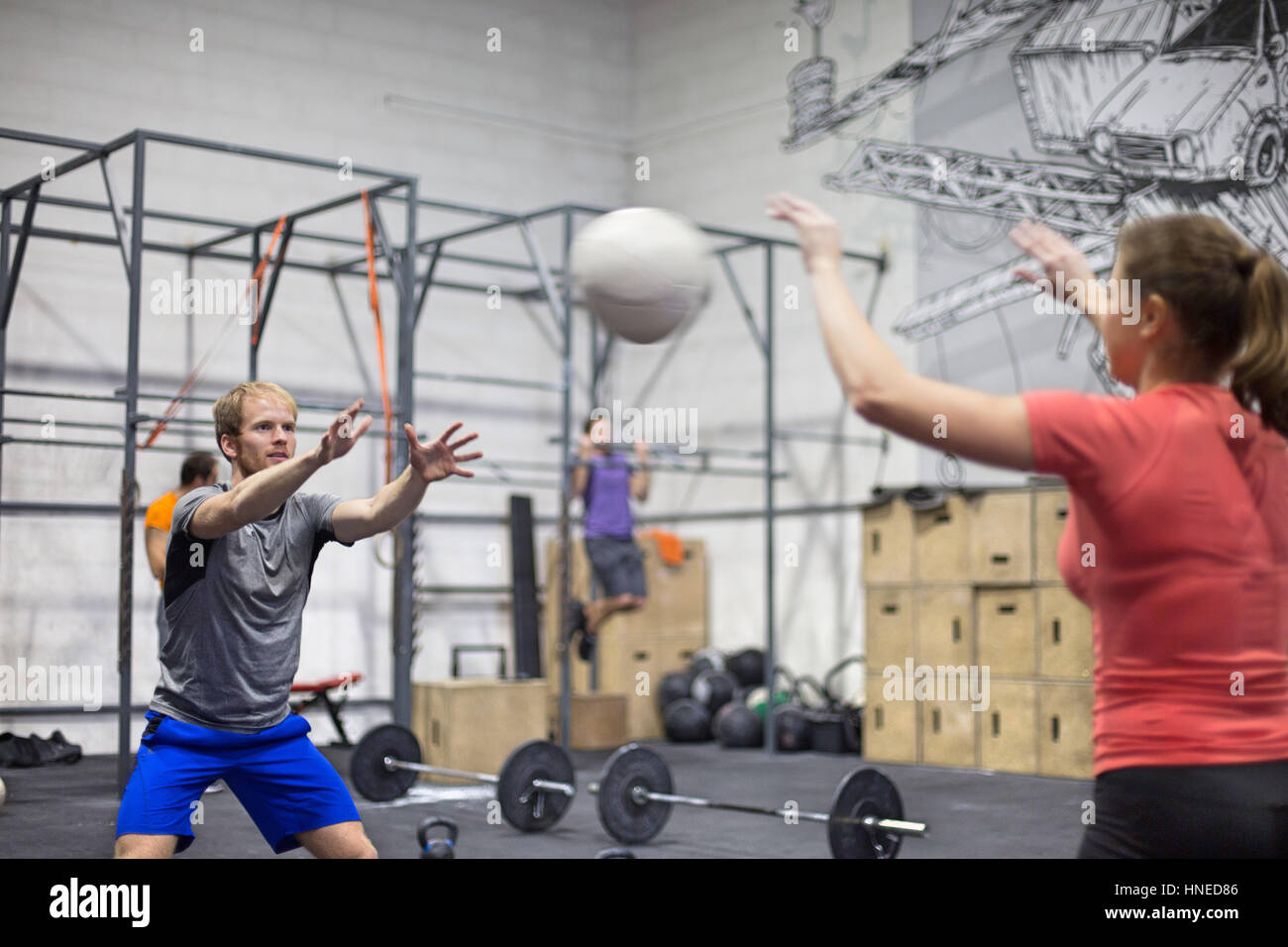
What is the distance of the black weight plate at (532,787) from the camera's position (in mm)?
5625

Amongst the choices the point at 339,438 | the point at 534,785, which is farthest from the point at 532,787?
the point at 339,438

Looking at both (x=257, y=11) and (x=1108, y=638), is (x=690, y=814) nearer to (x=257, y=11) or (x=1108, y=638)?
(x=1108, y=638)

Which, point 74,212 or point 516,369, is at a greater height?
point 74,212

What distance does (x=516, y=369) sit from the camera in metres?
10.5

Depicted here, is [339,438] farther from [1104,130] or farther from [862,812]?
[1104,130]

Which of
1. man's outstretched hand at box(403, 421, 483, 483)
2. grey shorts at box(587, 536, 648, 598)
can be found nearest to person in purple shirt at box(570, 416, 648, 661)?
grey shorts at box(587, 536, 648, 598)

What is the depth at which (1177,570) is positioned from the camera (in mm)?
1580

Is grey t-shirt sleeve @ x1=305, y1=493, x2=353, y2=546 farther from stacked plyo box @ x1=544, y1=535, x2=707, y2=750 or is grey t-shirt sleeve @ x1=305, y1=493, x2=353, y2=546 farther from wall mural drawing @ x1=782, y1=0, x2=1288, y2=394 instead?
stacked plyo box @ x1=544, y1=535, x2=707, y2=750

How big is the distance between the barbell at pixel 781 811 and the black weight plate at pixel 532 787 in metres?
0.40

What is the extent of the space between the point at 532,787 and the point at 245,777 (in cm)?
Result: 294

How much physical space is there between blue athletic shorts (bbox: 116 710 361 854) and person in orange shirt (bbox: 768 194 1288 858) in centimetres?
172
